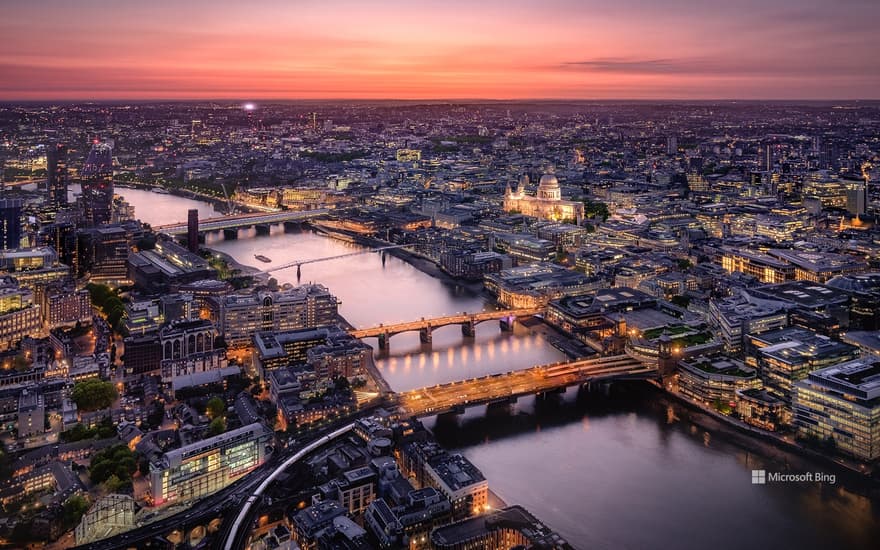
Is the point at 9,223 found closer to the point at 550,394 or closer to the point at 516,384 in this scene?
the point at 516,384

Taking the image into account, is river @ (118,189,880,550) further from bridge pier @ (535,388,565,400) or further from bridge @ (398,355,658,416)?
bridge @ (398,355,658,416)

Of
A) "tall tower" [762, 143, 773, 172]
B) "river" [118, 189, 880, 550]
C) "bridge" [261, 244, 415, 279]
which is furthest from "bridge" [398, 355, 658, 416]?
"tall tower" [762, 143, 773, 172]

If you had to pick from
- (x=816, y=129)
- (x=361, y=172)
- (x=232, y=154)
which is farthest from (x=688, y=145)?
(x=232, y=154)

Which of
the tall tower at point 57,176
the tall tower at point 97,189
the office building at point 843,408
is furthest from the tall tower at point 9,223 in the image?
the office building at point 843,408

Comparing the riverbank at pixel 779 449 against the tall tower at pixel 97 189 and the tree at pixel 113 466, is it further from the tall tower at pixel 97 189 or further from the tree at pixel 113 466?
the tall tower at pixel 97 189

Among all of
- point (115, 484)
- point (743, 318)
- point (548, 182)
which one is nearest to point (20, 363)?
point (115, 484)

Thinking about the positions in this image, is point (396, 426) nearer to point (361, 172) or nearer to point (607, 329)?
point (607, 329)
